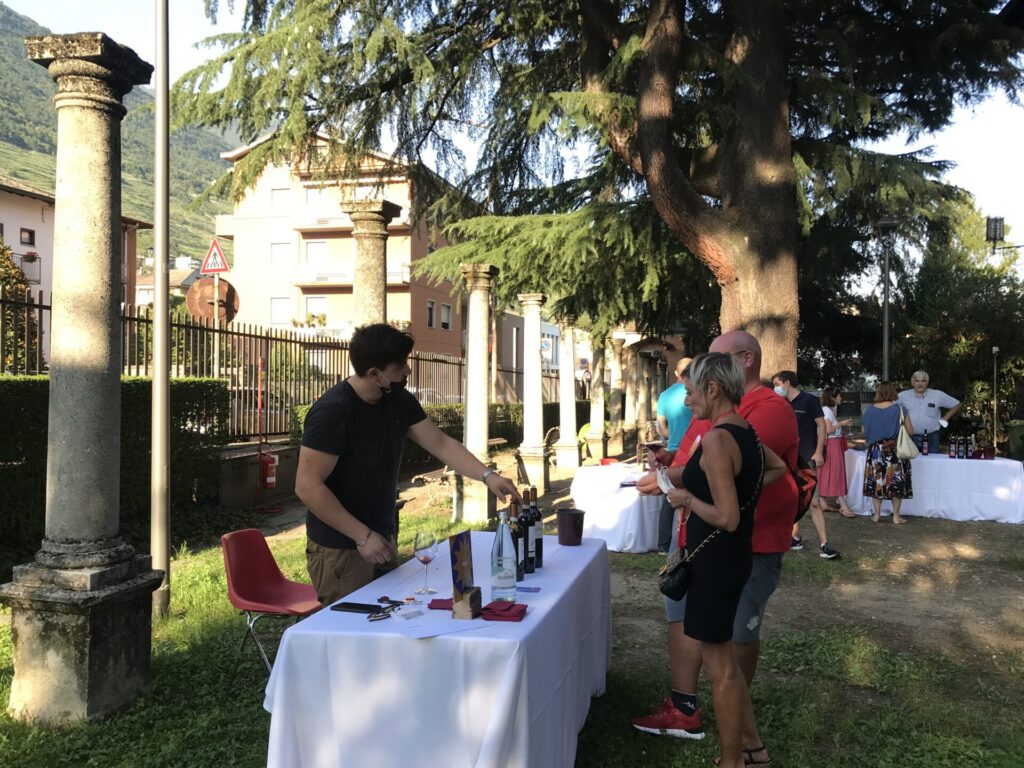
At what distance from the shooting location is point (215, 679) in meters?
4.78

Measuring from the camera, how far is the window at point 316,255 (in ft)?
137

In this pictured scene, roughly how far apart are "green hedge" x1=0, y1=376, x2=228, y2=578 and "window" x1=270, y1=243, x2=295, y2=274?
33478mm

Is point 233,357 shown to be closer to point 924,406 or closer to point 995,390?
point 924,406

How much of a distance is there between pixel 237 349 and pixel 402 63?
439 centimetres

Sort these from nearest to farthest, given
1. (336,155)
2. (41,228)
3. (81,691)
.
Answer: (81,691)
(336,155)
(41,228)

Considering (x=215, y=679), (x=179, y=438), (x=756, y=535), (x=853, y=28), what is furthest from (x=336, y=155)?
(x=756, y=535)

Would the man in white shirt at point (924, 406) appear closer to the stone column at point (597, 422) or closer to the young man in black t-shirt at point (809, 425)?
the young man in black t-shirt at point (809, 425)

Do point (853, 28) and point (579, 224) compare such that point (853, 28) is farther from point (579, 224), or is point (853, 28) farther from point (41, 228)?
point (41, 228)

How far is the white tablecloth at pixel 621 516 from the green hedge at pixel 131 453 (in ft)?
14.6

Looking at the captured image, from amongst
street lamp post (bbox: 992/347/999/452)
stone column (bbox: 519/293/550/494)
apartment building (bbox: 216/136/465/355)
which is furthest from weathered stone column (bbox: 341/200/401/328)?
apartment building (bbox: 216/136/465/355)

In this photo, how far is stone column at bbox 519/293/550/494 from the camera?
13.2 metres

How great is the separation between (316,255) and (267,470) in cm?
3223

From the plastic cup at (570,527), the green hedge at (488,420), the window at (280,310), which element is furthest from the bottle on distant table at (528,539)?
the window at (280,310)

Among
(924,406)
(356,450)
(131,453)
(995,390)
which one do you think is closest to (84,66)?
(356,450)
